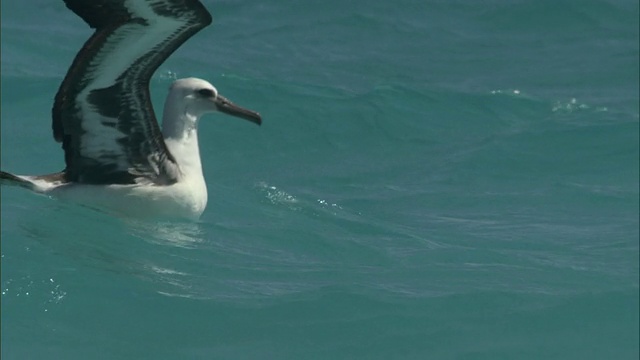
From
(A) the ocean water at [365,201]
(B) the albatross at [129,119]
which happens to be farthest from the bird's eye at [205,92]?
(A) the ocean water at [365,201]

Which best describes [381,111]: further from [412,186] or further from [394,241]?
[394,241]

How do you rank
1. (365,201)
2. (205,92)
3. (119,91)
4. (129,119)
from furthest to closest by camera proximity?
(365,201) < (205,92) < (129,119) < (119,91)

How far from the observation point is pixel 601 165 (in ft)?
57.1

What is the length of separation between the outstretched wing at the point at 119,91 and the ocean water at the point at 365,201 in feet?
1.61

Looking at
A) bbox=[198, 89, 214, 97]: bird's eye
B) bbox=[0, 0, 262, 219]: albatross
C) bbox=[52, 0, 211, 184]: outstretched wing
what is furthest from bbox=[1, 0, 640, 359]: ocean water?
bbox=[198, 89, 214, 97]: bird's eye

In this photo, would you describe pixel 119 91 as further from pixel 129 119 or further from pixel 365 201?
pixel 365 201

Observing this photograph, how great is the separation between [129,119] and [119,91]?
0.35 meters

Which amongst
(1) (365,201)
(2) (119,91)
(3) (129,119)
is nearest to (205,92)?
(3) (129,119)

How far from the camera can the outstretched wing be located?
11.8 metres

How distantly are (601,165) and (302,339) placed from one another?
569cm

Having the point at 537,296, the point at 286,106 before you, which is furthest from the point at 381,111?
the point at 537,296

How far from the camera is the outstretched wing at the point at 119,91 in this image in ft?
38.8

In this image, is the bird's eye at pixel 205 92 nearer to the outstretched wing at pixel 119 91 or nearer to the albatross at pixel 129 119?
the albatross at pixel 129 119

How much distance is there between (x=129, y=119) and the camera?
12961mm
